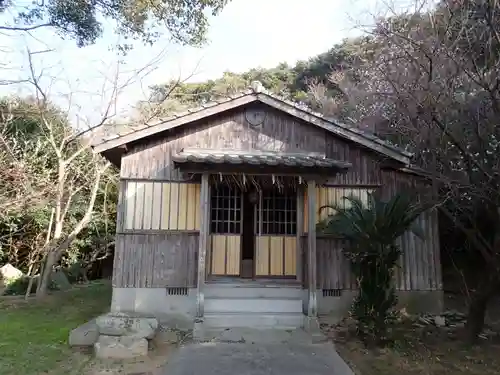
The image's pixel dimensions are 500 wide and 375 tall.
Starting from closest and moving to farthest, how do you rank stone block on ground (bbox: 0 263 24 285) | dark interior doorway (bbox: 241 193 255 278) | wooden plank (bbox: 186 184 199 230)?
wooden plank (bbox: 186 184 199 230) → dark interior doorway (bbox: 241 193 255 278) → stone block on ground (bbox: 0 263 24 285)

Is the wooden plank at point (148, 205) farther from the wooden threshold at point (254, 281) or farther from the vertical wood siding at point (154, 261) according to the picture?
the wooden threshold at point (254, 281)

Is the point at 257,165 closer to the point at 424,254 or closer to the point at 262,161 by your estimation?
the point at 262,161

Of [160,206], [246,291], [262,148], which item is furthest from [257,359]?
[262,148]

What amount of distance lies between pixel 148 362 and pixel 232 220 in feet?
13.0

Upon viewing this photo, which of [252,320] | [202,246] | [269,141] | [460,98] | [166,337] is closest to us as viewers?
[166,337]

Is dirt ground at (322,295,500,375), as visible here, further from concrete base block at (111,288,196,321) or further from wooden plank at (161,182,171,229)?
wooden plank at (161,182,171,229)

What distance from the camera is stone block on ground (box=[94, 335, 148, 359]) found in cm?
646

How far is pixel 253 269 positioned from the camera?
9.55 meters

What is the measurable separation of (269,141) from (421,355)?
5211mm

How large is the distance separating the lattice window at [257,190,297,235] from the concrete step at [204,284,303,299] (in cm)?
139

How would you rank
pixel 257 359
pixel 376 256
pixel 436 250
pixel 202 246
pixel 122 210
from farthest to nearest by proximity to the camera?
pixel 436 250 → pixel 122 210 → pixel 202 246 → pixel 376 256 → pixel 257 359

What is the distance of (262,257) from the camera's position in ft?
30.9

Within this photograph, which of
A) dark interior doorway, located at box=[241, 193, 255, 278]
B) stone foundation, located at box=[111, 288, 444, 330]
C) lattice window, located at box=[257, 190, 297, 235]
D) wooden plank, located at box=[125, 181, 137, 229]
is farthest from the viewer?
dark interior doorway, located at box=[241, 193, 255, 278]

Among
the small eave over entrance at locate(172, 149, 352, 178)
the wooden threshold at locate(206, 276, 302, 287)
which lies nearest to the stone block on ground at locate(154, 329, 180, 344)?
the wooden threshold at locate(206, 276, 302, 287)
